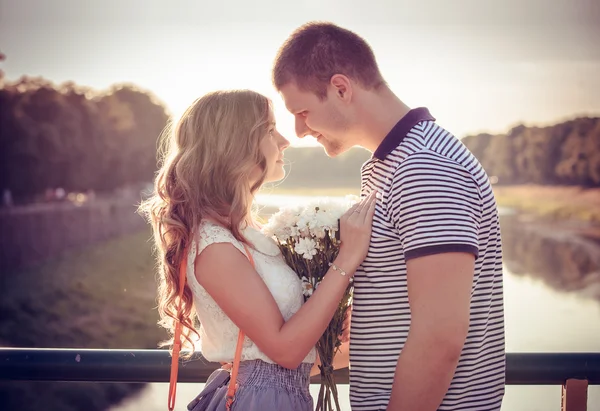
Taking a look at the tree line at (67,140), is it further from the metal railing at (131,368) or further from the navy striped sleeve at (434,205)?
the navy striped sleeve at (434,205)

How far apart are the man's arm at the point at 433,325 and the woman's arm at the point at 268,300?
0.38 metres

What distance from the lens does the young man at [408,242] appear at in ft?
6.59

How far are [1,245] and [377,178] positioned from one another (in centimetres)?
4887

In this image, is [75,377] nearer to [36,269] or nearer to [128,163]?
[36,269]

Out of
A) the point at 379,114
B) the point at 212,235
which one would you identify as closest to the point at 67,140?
the point at 212,235

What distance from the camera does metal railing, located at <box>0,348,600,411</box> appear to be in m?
2.40

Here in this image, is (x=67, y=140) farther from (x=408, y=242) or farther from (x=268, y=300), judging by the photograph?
(x=408, y=242)

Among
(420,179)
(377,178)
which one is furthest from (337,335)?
(420,179)

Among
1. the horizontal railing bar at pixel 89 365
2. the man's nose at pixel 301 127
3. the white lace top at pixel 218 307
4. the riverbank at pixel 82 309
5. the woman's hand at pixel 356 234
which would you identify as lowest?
the riverbank at pixel 82 309

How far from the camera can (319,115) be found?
2.61m

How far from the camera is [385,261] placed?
227 cm

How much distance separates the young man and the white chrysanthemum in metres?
0.25

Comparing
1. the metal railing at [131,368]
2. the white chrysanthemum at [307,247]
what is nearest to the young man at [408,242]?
the metal railing at [131,368]

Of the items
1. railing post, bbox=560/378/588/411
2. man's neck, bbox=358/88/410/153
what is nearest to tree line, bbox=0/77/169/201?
man's neck, bbox=358/88/410/153
